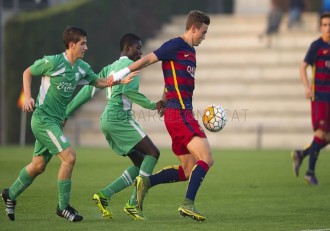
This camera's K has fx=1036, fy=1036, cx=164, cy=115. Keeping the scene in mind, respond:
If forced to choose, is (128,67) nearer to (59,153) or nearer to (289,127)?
(59,153)

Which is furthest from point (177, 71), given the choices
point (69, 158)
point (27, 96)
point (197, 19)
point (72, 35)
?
point (27, 96)

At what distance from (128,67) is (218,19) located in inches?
898

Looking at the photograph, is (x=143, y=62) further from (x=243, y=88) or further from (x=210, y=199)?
(x=243, y=88)

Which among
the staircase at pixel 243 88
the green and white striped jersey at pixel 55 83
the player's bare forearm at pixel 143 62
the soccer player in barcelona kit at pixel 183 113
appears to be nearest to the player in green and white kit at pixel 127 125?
the soccer player in barcelona kit at pixel 183 113

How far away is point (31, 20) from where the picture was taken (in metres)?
28.3

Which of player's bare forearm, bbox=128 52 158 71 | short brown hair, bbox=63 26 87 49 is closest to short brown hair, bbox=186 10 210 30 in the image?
player's bare forearm, bbox=128 52 158 71

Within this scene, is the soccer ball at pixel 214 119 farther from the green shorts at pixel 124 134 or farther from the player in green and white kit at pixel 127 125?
the green shorts at pixel 124 134

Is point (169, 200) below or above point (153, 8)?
below

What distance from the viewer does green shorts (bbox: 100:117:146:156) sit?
12000 millimetres

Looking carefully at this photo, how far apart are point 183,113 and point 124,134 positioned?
1041 millimetres

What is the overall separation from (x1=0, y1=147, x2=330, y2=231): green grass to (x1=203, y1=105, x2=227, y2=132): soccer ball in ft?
3.30

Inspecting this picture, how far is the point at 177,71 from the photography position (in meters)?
11.3

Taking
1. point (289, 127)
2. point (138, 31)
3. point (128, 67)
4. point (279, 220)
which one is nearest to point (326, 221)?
point (279, 220)

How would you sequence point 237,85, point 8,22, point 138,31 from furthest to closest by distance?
point 138,31
point 237,85
point 8,22
